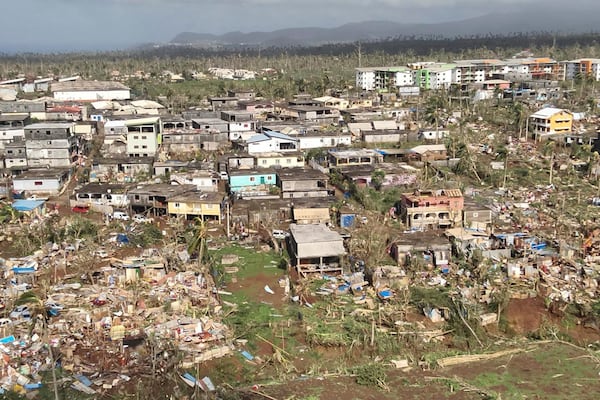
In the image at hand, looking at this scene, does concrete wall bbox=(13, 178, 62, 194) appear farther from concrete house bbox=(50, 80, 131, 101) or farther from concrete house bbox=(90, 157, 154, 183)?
concrete house bbox=(50, 80, 131, 101)

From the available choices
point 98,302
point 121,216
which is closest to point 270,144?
point 121,216

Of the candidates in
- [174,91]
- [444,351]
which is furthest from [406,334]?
[174,91]

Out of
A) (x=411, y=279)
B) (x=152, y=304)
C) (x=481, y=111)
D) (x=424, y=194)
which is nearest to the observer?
(x=152, y=304)

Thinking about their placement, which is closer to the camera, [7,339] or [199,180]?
[7,339]

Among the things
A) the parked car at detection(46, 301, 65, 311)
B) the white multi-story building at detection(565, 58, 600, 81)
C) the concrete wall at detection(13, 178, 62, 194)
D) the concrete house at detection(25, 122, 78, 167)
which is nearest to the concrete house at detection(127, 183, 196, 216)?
the concrete wall at detection(13, 178, 62, 194)

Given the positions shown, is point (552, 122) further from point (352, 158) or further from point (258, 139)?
point (258, 139)

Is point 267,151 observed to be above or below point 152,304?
above

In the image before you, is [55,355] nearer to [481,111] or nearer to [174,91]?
[481,111]

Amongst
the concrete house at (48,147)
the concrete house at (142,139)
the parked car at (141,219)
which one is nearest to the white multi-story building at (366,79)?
the concrete house at (142,139)

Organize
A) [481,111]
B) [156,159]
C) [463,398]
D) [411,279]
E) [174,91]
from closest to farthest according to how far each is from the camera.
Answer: [463,398]
[411,279]
[156,159]
[481,111]
[174,91]
